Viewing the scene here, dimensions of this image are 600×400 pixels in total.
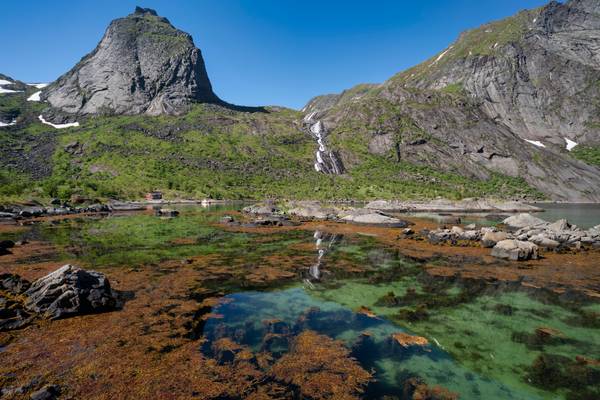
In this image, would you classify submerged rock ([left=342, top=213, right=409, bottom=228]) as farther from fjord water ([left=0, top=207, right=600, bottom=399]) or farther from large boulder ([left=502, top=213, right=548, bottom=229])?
fjord water ([left=0, top=207, right=600, bottom=399])

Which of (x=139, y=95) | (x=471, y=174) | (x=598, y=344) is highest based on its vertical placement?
(x=139, y=95)

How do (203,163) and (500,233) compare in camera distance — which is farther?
(203,163)

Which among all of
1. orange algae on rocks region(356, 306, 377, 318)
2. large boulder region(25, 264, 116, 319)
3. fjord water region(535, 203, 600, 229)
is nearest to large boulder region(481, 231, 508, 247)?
orange algae on rocks region(356, 306, 377, 318)

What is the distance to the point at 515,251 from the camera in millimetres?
29125

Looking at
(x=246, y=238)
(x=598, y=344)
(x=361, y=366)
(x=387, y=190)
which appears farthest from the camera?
(x=387, y=190)

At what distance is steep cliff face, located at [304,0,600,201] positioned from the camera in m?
148

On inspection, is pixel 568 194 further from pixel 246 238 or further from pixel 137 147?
pixel 137 147

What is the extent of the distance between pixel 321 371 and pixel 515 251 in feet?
86.3

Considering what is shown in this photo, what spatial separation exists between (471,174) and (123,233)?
5771 inches

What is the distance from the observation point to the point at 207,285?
1992 centimetres

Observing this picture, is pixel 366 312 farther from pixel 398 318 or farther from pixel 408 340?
pixel 408 340

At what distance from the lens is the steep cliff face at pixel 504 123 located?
486 ft

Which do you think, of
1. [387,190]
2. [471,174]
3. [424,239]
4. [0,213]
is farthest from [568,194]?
[0,213]

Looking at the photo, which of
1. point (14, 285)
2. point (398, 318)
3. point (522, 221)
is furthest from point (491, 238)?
point (14, 285)
